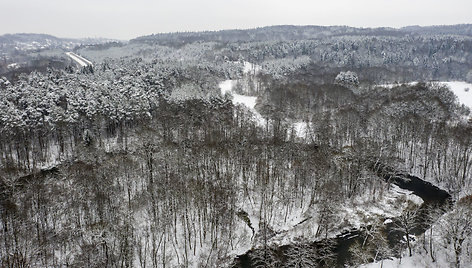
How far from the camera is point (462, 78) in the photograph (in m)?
168

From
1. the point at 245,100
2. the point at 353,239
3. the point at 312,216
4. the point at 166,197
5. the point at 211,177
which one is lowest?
the point at 353,239

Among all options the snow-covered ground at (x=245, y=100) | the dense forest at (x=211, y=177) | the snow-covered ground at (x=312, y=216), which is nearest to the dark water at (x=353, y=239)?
the dense forest at (x=211, y=177)

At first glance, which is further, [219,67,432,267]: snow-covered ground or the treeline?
[219,67,432,267]: snow-covered ground

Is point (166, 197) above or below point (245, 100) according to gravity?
below

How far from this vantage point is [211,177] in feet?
168

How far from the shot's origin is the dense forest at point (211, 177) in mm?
37156

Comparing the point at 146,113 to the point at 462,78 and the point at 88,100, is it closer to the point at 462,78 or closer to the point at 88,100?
the point at 88,100

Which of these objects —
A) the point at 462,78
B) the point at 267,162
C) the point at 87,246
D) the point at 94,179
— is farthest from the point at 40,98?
the point at 462,78

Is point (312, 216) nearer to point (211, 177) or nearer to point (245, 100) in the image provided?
point (211, 177)

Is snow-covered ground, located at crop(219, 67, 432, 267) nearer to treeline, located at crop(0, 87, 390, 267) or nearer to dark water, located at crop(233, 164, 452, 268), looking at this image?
treeline, located at crop(0, 87, 390, 267)

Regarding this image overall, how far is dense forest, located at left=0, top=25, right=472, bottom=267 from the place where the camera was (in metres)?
37.2

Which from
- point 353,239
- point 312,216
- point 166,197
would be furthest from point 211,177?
point 353,239

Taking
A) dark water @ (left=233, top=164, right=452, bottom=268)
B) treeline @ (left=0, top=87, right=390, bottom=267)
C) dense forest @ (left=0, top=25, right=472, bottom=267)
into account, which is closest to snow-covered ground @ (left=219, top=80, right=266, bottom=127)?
dense forest @ (left=0, top=25, right=472, bottom=267)

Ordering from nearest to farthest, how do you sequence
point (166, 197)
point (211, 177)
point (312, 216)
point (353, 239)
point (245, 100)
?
point (353, 239), point (166, 197), point (312, 216), point (211, 177), point (245, 100)
